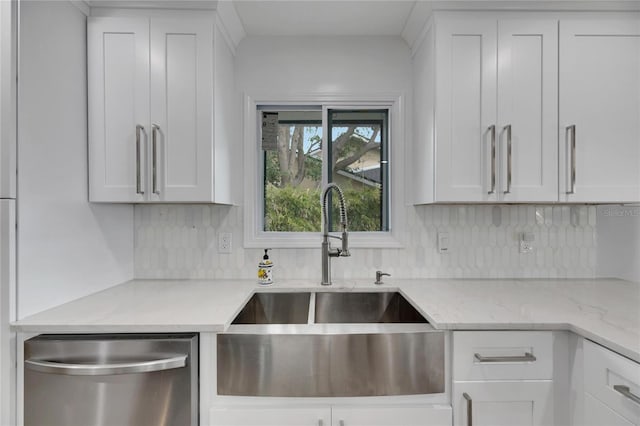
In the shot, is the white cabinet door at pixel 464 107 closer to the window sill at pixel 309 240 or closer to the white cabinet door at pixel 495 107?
the white cabinet door at pixel 495 107

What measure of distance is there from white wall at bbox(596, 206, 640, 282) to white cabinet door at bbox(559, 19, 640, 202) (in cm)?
41

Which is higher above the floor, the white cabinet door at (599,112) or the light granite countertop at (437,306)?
the white cabinet door at (599,112)

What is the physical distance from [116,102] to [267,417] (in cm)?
150

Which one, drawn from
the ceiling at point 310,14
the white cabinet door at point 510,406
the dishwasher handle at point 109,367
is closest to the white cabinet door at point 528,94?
the ceiling at point 310,14

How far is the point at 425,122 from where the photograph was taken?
70.5 inches

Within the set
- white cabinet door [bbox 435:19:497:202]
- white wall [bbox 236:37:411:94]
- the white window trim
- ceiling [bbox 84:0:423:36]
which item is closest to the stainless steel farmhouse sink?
white cabinet door [bbox 435:19:497:202]

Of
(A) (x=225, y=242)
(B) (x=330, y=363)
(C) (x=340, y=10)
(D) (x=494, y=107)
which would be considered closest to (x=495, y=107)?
(D) (x=494, y=107)

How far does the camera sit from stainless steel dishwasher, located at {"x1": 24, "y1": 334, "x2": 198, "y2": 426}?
115 cm

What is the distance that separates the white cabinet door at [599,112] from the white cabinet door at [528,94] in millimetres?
51

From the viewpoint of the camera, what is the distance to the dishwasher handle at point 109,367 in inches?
44.9

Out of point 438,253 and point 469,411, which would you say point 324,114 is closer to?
point 438,253

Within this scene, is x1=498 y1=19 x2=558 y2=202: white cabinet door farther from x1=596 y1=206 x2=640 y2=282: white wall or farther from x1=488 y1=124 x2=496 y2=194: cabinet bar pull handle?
x1=596 y1=206 x2=640 y2=282: white wall

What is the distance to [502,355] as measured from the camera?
3.97 feet

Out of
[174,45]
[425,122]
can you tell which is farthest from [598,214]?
[174,45]
